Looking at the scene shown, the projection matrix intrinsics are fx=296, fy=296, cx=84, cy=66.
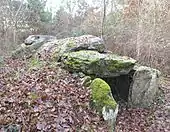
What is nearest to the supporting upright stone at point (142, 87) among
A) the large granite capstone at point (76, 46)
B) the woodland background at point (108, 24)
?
the large granite capstone at point (76, 46)

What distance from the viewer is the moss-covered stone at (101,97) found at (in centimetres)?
644

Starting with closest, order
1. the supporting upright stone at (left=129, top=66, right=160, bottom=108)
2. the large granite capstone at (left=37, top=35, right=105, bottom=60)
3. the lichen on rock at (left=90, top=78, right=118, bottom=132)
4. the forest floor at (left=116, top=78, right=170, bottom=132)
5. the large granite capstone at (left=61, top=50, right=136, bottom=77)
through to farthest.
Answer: the lichen on rock at (left=90, top=78, right=118, bottom=132)
the forest floor at (left=116, top=78, right=170, bottom=132)
the large granite capstone at (left=61, top=50, right=136, bottom=77)
the supporting upright stone at (left=129, top=66, right=160, bottom=108)
the large granite capstone at (left=37, top=35, right=105, bottom=60)

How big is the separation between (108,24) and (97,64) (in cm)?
791

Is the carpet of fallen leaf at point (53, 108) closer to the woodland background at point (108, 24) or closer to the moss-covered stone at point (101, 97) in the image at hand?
the moss-covered stone at point (101, 97)

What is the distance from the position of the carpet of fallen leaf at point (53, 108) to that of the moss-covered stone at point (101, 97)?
0.48ft

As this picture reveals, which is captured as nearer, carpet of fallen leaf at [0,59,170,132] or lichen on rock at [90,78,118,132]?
carpet of fallen leaf at [0,59,170,132]

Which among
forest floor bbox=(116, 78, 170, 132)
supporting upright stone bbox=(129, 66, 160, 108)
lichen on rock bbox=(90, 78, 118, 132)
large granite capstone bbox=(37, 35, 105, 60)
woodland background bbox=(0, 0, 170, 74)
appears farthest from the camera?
woodland background bbox=(0, 0, 170, 74)

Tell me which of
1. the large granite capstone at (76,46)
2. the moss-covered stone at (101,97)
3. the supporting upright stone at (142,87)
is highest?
the large granite capstone at (76,46)

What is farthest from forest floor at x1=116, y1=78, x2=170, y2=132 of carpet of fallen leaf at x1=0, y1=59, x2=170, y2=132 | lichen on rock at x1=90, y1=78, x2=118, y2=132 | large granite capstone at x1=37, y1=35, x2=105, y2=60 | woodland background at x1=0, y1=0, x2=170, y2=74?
woodland background at x1=0, y1=0, x2=170, y2=74

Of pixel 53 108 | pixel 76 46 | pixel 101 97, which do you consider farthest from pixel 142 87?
pixel 53 108

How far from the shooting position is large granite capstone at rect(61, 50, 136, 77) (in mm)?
8281

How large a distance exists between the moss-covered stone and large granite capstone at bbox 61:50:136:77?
1.44 metres

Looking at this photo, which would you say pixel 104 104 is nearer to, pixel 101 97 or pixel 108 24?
pixel 101 97

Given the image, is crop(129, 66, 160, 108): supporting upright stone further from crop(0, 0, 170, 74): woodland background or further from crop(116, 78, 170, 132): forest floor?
crop(0, 0, 170, 74): woodland background
